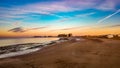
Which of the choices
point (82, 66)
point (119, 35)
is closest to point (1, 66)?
point (82, 66)

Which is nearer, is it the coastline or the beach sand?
the beach sand

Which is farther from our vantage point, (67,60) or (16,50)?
(16,50)

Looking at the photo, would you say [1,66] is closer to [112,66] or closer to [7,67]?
[7,67]

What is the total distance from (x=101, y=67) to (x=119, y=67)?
81 centimetres

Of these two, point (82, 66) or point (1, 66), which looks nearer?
point (82, 66)

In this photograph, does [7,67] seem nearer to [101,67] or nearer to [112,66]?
[101,67]

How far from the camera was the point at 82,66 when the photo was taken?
7480 mm

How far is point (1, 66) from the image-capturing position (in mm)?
8023

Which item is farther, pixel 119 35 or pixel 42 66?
pixel 119 35

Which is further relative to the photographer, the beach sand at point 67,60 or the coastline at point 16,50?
the coastline at point 16,50

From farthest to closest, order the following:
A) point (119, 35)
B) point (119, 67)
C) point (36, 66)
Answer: point (119, 35) < point (36, 66) < point (119, 67)

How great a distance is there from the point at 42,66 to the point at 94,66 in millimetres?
2546

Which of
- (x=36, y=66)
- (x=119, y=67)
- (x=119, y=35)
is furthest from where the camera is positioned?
(x=119, y=35)

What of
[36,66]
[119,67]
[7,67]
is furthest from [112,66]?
[7,67]
